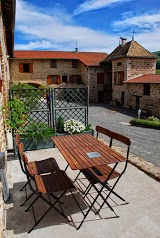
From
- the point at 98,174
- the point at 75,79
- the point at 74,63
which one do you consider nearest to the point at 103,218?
the point at 98,174

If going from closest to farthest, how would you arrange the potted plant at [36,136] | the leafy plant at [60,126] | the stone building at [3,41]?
the stone building at [3,41] < the potted plant at [36,136] < the leafy plant at [60,126]

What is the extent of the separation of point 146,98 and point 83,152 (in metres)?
15.6

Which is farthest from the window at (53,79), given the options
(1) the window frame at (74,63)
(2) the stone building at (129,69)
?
(2) the stone building at (129,69)

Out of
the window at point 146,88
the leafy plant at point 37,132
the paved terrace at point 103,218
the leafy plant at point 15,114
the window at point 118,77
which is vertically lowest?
the paved terrace at point 103,218

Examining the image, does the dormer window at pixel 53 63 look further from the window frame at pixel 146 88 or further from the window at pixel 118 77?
the window frame at pixel 146 88

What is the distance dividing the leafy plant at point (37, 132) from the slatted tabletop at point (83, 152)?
1.80 metres

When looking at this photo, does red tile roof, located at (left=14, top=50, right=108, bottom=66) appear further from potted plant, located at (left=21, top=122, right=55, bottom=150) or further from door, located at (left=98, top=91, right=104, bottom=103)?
potted plant, located at (left=21, top=122, right=55, bottom=150)

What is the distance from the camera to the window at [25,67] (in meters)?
23.8

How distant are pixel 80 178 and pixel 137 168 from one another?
4.04 ft

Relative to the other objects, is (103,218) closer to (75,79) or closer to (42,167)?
(42,167)

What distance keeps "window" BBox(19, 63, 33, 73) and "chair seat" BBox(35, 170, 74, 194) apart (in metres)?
22.7

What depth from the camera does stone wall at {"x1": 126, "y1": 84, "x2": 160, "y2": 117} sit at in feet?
52.9

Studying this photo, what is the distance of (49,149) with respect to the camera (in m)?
5.46

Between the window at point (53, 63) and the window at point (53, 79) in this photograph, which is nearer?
the window at point (53, 63)
